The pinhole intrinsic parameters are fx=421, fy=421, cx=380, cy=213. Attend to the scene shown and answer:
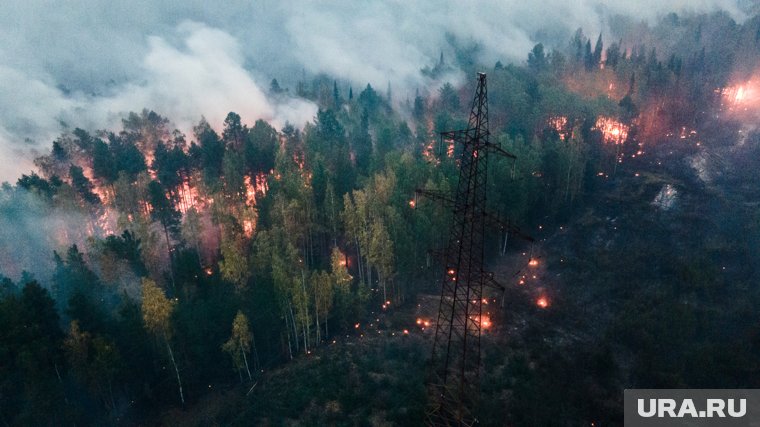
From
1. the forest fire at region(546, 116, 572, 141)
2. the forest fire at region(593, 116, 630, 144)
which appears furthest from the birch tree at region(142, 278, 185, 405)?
the forest fire at region(593, 116, 630, 144)

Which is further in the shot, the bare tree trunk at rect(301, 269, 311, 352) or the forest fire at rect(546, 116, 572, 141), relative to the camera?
the forest fire at rect(546, 116, 572, 141)

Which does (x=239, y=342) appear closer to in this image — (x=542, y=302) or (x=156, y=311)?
(x=156, y=311)

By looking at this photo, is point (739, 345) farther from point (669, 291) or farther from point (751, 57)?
point (751, 57)

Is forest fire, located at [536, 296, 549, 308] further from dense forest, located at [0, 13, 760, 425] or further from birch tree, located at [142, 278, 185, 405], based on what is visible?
birch tree, located at [142, 278, 185, 405]

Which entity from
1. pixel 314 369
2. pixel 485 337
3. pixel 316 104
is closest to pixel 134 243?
pixel 314 369

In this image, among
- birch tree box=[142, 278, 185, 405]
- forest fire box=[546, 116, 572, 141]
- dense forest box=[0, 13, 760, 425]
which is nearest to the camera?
birch tree box=[142, 278, 185, 405]

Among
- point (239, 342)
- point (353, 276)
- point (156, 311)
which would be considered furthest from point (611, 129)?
point (156, 311)
